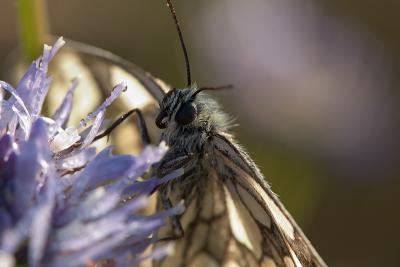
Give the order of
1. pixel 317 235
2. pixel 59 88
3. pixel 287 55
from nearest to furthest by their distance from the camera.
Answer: pixel 59 88 → pixel 317 235 → pixel 287 55

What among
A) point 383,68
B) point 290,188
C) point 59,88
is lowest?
point 290,188

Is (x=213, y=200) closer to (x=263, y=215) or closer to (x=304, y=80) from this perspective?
(x=263, y=215)

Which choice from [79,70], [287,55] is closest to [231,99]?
[287,55]

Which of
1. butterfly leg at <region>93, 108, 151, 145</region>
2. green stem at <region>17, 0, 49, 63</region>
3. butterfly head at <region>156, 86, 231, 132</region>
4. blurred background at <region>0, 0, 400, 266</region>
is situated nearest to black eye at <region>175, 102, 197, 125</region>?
butterfly head at <region>156, 86, 231, 132</region>

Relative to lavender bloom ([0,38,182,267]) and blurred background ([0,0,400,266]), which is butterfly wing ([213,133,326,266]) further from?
blurred background ([0,0,400,266])

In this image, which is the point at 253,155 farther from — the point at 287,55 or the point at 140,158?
the point at 140,158

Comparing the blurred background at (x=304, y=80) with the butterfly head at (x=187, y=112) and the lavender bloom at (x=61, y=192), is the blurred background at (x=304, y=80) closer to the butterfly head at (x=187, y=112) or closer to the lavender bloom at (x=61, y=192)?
the butterfly head at (x=187, y=112)
